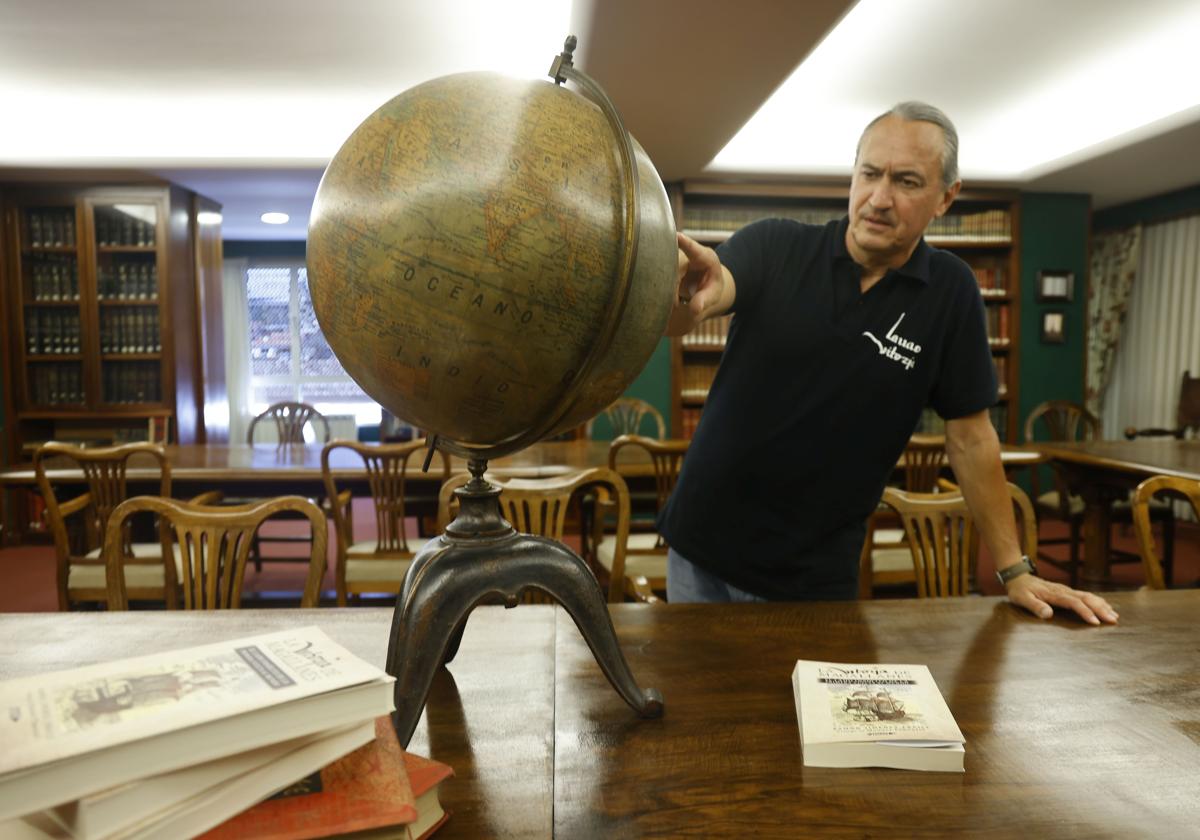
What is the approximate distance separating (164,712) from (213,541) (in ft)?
4.73

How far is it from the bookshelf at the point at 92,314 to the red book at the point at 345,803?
6248mm

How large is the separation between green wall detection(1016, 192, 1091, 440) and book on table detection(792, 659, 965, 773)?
6652mm

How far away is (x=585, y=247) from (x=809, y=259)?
112 centimetres

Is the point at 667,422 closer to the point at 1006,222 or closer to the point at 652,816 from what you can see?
the point at 1006,222

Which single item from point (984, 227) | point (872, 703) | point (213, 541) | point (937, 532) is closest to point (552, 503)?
point (213, 541)

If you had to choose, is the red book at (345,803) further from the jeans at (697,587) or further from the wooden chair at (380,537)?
the wooden chair at (380,537)

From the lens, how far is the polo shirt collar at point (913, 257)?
5.69 ft

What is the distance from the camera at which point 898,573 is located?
137 inches

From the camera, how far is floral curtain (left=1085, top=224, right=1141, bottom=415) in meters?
7.41

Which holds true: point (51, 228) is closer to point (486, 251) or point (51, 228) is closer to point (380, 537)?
point (380, 537)

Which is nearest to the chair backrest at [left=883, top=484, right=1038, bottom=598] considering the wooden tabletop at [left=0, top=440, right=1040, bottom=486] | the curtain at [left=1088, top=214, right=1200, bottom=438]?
the wooden tabletop at [left=0, top=440, right=1040, bottom=486]

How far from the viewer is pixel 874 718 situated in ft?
3.15

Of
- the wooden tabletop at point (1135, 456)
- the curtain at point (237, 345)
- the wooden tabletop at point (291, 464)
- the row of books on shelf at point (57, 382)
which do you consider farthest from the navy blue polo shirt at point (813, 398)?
the curtain at point (237, 345)

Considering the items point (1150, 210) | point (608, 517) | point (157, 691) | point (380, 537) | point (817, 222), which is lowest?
point (608, 517)
